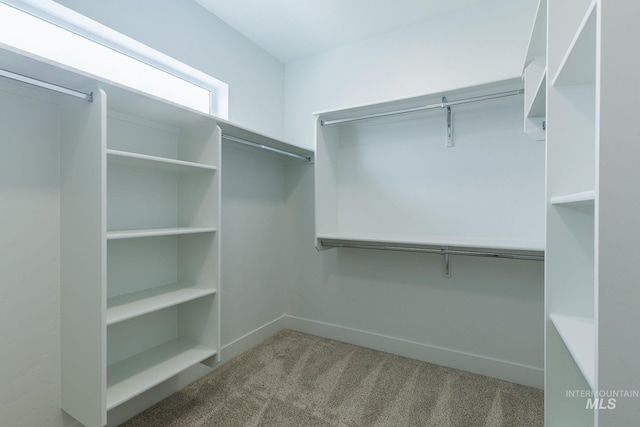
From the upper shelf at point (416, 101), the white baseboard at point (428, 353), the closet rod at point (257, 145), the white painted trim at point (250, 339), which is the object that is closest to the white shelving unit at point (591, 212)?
the upper shelf at point (416, 101)

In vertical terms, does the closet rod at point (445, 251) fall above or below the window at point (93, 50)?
below

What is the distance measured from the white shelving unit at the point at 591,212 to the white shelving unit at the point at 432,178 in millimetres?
649

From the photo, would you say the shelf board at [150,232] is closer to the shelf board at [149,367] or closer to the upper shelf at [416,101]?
the shelf board at [149,367]

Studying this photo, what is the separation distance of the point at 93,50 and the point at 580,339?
8.42ft

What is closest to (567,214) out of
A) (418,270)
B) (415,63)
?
(418,270)

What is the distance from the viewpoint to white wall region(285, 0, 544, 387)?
79.4 inches

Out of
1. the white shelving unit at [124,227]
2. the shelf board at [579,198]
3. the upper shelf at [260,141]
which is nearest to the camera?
the shelf board at [579,198]

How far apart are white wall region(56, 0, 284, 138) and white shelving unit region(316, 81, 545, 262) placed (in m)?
0.65

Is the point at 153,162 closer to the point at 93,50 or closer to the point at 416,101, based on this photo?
the point at 93,50

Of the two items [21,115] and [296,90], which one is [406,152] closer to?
[296,90]

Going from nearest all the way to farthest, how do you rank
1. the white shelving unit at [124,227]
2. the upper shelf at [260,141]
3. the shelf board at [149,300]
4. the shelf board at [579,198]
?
the shelf board at [579,198] → the white shelving unit at [124,227] → the shelf board at [149,300] → the upper shelf at [260,141]

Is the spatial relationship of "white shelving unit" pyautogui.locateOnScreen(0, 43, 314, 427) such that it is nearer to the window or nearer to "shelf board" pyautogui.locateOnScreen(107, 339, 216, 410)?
"shelf board" pyautogui.locateOnScreen(107, 339, 216, 410)

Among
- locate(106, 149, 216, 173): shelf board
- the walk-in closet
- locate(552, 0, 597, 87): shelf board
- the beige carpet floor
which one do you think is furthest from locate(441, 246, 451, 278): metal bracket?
locate(106, 149, 216, 173): shelf board

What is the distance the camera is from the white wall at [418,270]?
2.02 metres
